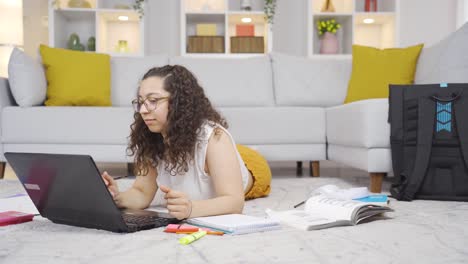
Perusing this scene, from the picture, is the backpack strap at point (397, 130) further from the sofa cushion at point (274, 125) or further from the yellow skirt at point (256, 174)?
the sofa cushion at point (274, 125)

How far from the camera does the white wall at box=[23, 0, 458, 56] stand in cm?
520

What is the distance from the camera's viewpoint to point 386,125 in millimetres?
2447

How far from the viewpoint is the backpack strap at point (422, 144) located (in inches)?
88.3

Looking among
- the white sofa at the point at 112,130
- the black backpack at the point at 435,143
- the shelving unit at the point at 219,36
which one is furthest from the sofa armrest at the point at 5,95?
the black backpack at the point at 435,143

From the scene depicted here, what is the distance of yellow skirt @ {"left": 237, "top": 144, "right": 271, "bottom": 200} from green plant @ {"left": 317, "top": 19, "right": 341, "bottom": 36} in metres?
2.95

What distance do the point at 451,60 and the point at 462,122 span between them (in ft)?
2.50

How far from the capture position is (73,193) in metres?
1.43

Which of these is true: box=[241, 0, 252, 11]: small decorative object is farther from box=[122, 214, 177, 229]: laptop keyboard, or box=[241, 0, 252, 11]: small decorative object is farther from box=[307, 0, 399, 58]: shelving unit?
box=[122, 214, 177, 229]: laptop keyboard

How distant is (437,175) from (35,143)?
233cm

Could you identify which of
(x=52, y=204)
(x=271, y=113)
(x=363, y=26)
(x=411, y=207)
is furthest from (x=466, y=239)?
(x=363, y=26)

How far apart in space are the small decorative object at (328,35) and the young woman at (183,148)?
348 centimetres

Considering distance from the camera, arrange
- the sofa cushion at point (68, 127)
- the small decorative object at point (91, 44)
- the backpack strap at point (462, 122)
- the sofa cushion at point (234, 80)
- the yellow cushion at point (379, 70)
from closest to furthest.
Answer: the backpack strap at point (462, 122), the sofa cushion at point (68, 127), the yellow cushion at point (379, 70), the sofa cushion at point (234, 80), the small decorative object at point (91, 44)

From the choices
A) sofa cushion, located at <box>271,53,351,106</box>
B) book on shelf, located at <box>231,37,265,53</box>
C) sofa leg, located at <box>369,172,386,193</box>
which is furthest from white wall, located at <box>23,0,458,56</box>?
sofa leg, located at <box>369,172,386,193</box>

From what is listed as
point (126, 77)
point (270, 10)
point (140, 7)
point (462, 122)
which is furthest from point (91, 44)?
point (462, 122)
